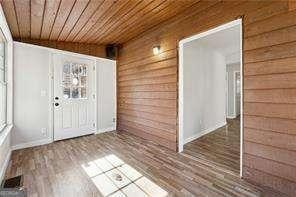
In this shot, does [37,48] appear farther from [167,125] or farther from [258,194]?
[258,194]

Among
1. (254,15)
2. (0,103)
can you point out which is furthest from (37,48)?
(254,15)

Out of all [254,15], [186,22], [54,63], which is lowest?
[54,63]

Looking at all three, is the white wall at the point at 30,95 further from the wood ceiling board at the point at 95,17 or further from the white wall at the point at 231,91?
the white wall at the point at 231,91

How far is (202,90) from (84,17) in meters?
3.06

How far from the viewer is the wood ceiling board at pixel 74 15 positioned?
8.00 ft

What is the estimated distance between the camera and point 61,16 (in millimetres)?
2777

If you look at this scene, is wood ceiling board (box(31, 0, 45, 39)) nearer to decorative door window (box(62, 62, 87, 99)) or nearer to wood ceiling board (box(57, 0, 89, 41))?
wood ceiling board (box(57, 0, 89, 41))

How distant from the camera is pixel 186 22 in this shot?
2883 millimetres

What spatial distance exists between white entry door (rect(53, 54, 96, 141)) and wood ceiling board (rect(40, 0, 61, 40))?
2.01ft

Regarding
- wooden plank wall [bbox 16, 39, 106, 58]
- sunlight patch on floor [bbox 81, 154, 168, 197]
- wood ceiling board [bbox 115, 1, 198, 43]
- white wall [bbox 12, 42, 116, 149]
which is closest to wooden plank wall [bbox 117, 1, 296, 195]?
wood ceiling board [bbox 115, 1, 198, 43]

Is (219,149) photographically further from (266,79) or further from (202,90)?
(266,79)

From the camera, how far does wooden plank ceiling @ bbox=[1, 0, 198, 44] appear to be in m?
2.44

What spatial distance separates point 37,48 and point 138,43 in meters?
2.14

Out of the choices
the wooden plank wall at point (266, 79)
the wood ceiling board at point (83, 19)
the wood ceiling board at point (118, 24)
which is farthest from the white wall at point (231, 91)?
the wood ceiling board at point (83, 19)
